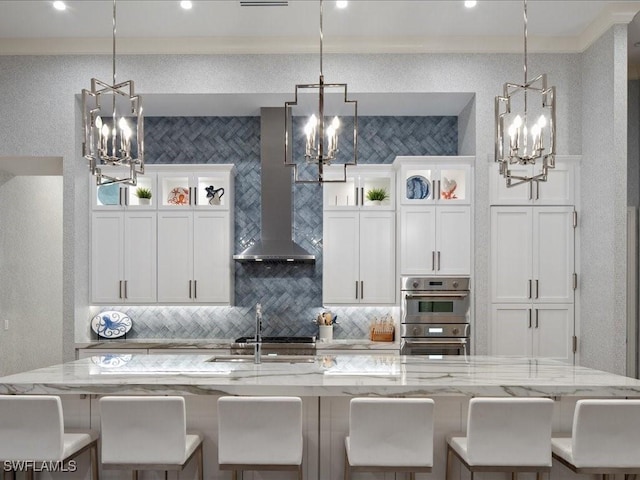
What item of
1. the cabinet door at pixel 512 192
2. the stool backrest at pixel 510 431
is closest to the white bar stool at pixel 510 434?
the stool backrest at pixel 510 431

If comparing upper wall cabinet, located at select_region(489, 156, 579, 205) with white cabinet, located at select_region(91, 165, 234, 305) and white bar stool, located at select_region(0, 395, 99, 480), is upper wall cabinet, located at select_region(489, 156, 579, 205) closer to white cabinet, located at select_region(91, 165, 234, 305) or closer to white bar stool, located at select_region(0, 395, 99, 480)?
white cabinet, located at select_region(91, 165, 234, 305)

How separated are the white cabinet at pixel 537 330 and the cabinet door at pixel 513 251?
0.14 metres

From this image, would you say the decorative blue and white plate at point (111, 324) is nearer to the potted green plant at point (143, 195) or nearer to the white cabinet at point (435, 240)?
the potted green plant at point (143, 195)

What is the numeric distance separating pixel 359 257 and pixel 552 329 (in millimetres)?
1826

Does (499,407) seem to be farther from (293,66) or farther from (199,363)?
(293,66)

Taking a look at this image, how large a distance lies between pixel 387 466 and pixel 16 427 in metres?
1.72

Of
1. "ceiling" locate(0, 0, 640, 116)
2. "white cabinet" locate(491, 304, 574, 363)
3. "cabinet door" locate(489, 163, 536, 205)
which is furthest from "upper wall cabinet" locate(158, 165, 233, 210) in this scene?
"white cabinet" locate(491, 304, 574, 363)

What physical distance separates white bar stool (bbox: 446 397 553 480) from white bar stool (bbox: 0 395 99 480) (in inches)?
74.9

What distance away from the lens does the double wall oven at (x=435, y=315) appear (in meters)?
5.08

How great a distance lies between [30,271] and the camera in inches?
253

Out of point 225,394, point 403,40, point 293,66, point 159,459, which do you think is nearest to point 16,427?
point 159,459

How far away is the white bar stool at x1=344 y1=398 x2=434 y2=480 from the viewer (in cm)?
257

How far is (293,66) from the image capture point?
5.06 m

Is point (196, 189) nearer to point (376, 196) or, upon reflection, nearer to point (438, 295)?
point (376, 196)
